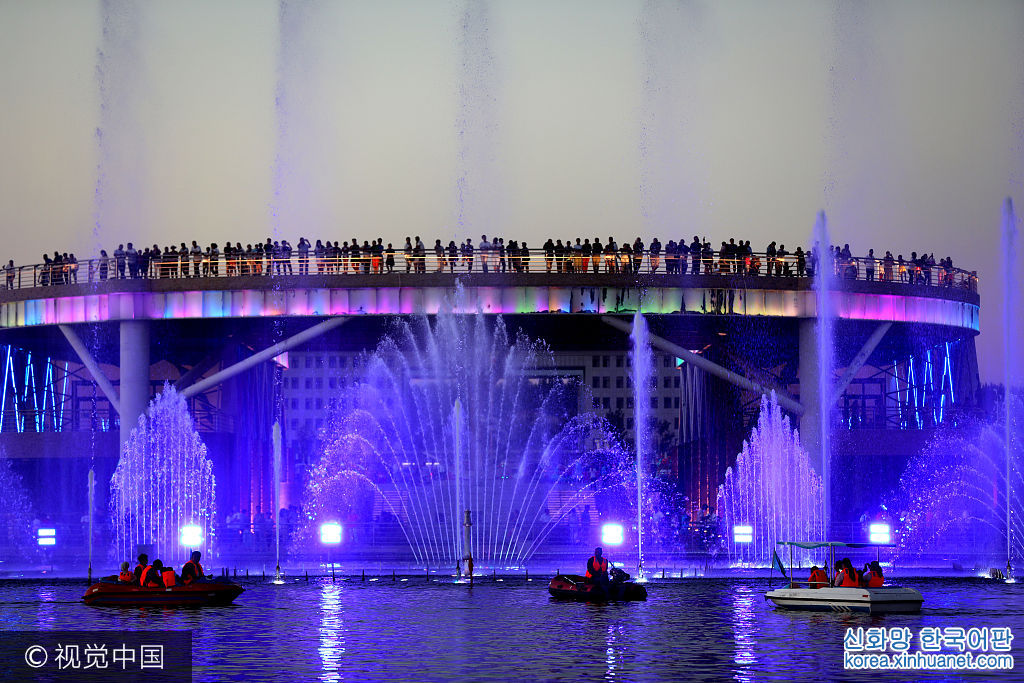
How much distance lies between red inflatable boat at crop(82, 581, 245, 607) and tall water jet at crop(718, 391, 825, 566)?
808 inches

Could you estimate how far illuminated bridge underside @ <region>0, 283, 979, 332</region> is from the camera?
→ 62844 millimetres

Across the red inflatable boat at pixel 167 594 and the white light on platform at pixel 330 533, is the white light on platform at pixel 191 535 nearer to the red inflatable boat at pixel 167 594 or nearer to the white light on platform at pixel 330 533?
the white light on platform at pixel 330 533

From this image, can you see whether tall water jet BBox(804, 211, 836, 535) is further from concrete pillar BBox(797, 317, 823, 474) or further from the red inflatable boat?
the red inflatable boat

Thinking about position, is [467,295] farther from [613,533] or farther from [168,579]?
[168,579]

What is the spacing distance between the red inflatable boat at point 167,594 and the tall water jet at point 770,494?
67.3 feet

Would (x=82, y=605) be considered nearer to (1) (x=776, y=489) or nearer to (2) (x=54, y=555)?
(2) (x=54, y=555)

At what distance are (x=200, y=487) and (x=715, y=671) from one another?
45448mm

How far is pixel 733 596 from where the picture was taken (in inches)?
1373

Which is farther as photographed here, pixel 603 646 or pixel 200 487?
pixel 200 487

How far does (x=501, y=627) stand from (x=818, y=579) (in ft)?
25.5

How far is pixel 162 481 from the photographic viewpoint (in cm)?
6244

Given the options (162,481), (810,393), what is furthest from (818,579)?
(162,481)

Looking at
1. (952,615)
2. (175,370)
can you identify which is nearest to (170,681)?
(952,615)

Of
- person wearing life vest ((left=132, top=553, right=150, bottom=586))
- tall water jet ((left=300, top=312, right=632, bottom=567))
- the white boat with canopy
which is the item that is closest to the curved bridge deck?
tall water jet ((left=300, top=312, right=632, bottom=567))
